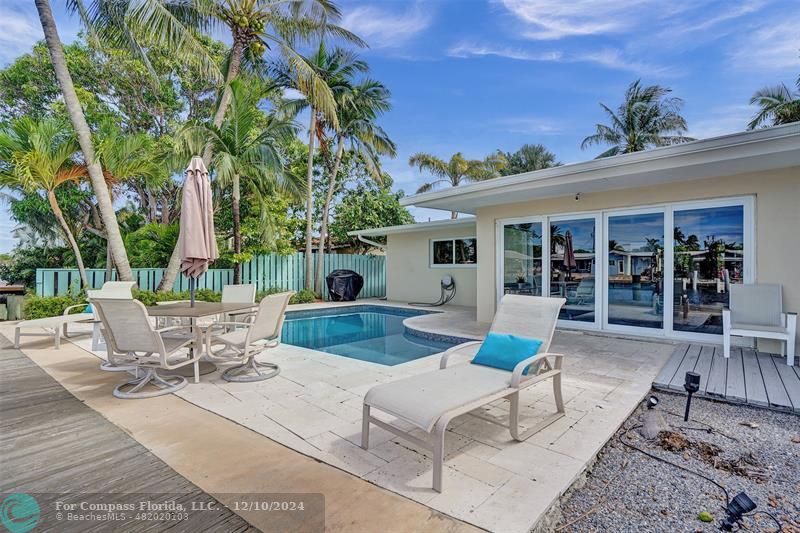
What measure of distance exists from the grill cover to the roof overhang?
7.13 meters

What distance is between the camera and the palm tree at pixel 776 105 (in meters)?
17.0

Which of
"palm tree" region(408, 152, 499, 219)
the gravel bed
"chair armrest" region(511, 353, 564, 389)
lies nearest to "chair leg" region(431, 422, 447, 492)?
the gravel bed

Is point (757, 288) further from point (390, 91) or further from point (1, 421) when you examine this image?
point (390, 91)

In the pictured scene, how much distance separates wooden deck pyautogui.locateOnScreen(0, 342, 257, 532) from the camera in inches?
78.1

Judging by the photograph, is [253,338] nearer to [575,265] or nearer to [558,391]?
[558,391]

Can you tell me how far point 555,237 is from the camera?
7676 mm

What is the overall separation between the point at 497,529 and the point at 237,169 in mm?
10603

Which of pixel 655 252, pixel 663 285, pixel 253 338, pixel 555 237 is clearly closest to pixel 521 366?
pixel 253 338

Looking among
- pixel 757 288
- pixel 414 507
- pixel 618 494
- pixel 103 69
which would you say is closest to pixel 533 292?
pixel 757 288

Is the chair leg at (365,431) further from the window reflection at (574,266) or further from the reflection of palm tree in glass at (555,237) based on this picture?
the reflection of palm tree in glass at (555,237)

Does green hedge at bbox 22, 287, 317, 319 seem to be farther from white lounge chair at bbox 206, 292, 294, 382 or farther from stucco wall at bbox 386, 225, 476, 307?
stucco wall at bbox 386, 225, 476, 307

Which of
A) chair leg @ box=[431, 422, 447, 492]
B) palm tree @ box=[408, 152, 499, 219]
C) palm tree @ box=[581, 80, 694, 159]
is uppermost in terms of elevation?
palm tree @ box=[581, 80, 694, 159]

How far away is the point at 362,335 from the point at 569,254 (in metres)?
4.68

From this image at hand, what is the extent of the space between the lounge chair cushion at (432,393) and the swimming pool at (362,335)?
3010mm
